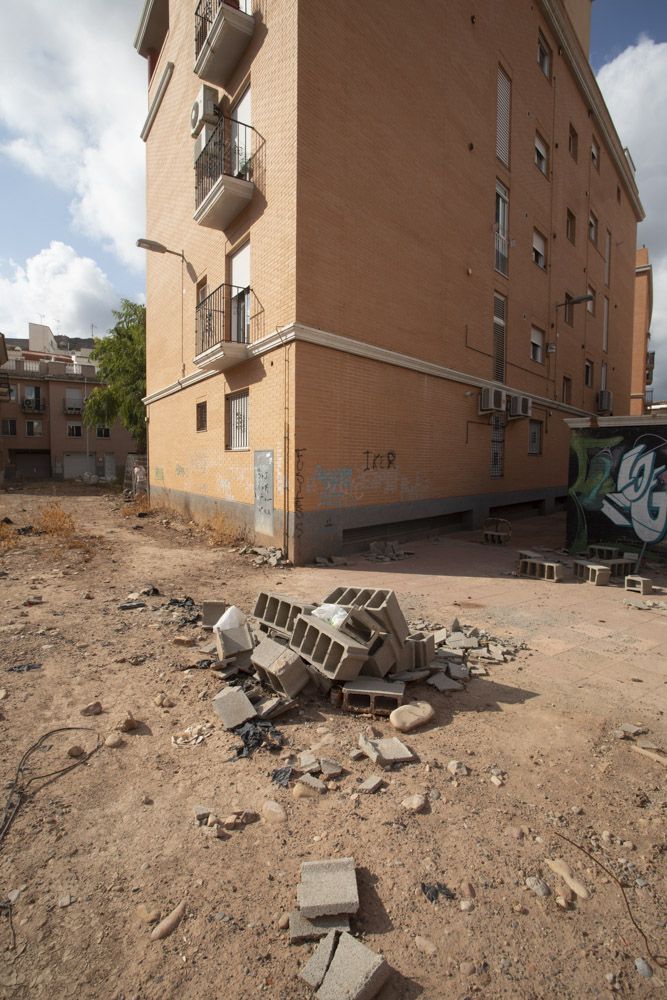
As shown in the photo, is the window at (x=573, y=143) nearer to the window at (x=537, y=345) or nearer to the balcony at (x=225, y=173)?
the window at (x=537, y=345)

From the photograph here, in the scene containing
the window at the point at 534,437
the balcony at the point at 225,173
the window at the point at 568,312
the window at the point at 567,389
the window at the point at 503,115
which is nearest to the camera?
the balcony at the point at 225,173

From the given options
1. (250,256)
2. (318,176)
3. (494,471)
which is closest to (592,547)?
(494,471)

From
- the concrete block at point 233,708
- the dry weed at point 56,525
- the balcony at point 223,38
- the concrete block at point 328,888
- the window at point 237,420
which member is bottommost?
the concrete block at point 328,888

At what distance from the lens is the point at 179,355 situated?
15117mm

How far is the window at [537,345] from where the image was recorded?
55.9 feet

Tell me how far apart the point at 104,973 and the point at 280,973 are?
65 cm

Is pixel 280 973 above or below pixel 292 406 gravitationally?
below

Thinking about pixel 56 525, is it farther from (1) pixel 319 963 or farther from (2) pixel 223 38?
(1) pixel 319 963

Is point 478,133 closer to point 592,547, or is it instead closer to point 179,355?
point 179,355

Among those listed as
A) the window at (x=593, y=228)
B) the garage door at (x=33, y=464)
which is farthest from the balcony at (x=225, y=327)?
the garage door at (x=33, y=464)

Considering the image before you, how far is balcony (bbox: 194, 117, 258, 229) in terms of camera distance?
32.5ft

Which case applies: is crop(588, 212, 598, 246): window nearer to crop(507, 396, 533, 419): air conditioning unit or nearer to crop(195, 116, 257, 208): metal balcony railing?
crop(507, 396, 533, 419): air conditioning unit

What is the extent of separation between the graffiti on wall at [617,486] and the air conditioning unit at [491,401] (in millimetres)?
3844

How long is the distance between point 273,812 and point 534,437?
17.6 m
